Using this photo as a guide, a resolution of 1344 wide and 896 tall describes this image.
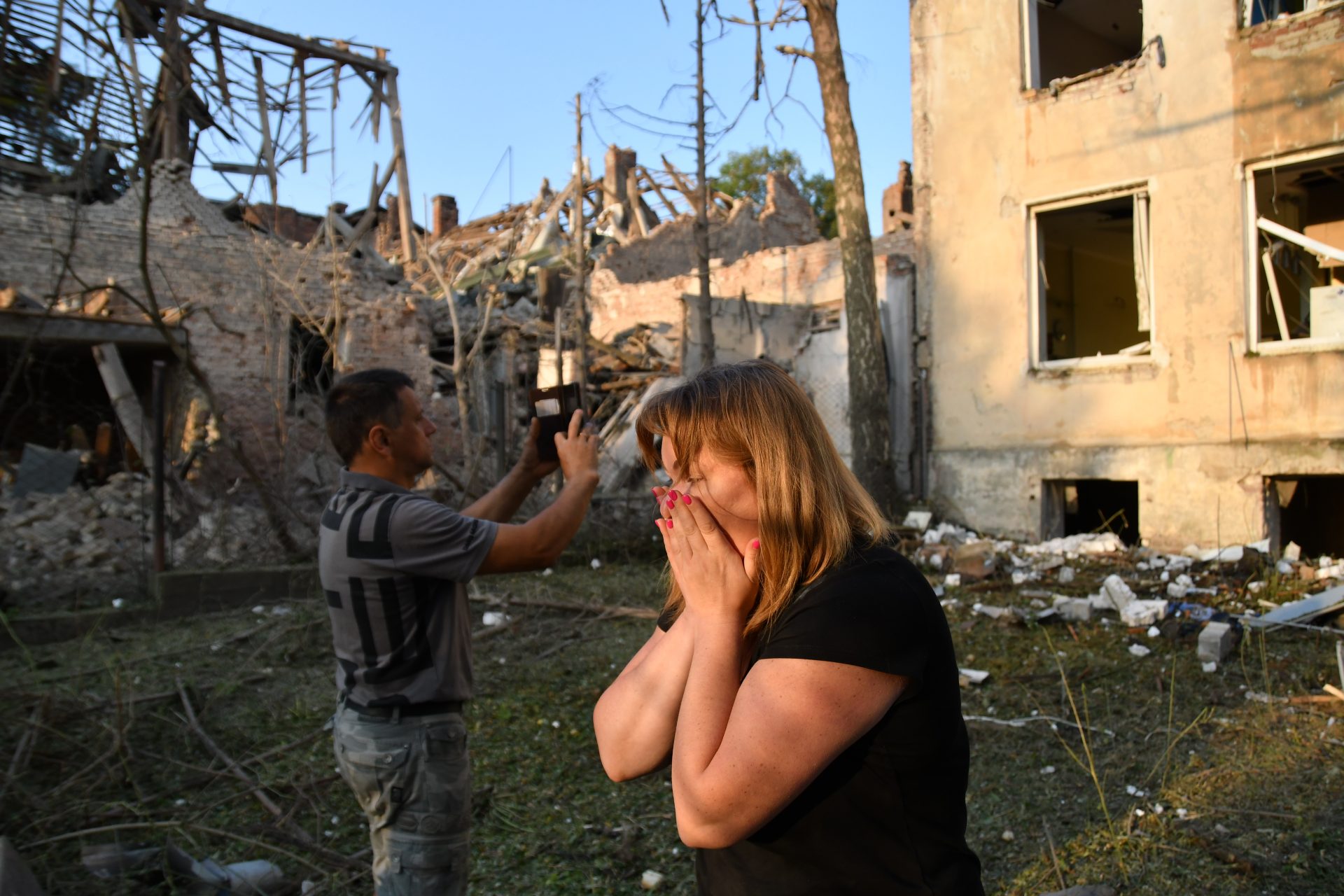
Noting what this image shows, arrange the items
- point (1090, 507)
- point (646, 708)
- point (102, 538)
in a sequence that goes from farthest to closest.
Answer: point (1090, 507)
point (102, 538)
point (646, 708)

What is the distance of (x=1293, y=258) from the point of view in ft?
30.6

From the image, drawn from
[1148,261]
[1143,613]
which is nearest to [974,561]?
[1143,613]

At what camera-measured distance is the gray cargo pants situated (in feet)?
7.54

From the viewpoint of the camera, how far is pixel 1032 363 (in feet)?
32.0

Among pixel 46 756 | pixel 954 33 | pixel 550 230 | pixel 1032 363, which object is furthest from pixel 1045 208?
pixel 550 230

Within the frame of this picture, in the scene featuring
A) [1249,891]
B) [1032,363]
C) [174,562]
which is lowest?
[1249,891]

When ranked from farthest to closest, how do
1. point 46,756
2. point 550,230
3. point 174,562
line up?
1. point 550,230
2. point 174,562
3. point 46,756

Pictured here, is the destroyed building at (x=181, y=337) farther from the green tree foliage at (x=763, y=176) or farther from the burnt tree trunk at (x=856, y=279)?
the green tree foliage at (x=763, y=176)

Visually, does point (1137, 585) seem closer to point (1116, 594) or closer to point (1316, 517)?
point (1116, 594)

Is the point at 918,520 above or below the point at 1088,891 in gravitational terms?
above

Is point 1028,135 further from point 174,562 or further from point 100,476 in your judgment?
point 100,476

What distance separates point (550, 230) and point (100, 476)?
33.4 feet

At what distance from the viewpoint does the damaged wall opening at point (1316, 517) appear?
943 cm

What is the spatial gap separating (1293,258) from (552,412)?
32.0ft
